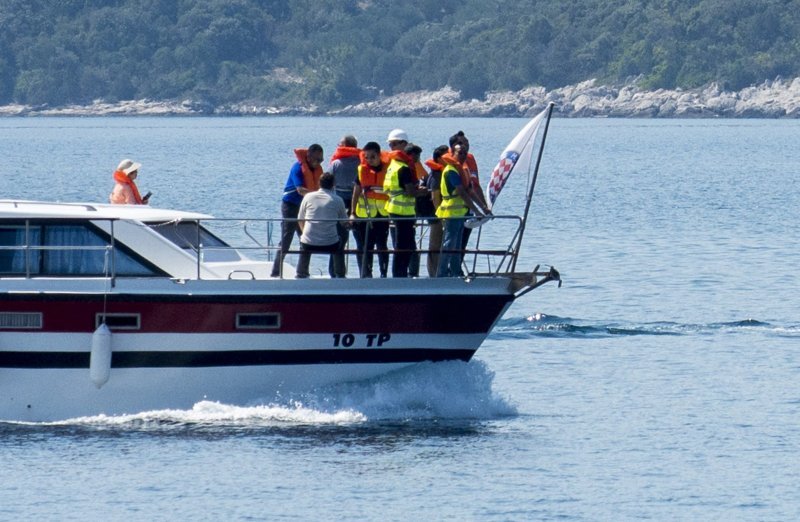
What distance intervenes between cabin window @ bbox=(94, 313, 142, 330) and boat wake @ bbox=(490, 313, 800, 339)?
846 centimetres

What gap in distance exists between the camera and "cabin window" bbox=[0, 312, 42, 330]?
17.5m

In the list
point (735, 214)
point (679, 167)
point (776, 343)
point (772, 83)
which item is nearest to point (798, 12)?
point (772, 83)

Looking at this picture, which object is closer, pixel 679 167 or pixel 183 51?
pixel 679 167

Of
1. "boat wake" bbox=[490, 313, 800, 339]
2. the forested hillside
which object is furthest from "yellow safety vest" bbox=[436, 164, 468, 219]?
the forested hillside

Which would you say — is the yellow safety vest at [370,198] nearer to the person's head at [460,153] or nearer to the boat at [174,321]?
the person's head at [460,153]

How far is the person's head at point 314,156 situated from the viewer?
1869 cm

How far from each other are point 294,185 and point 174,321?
2.26m

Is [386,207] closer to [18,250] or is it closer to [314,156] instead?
[314,156]

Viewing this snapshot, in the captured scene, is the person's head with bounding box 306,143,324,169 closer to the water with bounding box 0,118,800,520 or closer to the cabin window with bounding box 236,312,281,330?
the cabin window with bounding box 236,312,281,330

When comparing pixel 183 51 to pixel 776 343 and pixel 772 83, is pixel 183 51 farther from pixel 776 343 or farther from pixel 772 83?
pixel 776 343

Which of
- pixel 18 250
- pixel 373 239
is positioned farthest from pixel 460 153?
Answer: pixel 18 250

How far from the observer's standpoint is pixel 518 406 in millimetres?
20094

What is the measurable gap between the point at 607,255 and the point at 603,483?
804 inches

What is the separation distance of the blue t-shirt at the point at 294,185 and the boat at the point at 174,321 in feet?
3.90
